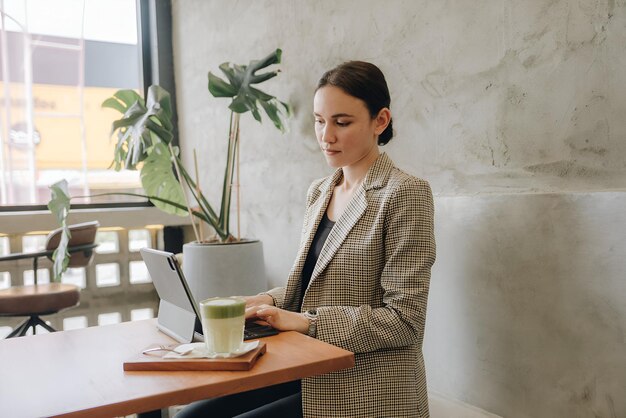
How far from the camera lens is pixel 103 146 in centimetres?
404

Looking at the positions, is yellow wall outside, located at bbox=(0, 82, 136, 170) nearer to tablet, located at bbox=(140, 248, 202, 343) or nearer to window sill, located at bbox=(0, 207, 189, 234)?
window sill, located at bbox=(0, 207, 189, 234)

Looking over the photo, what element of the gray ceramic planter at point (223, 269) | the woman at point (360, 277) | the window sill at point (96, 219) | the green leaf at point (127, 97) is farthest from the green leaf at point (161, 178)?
the woman at point (360, 277)

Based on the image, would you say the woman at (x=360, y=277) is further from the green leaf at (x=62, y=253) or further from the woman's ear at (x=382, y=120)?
the green leaf at (x=62, y=253)

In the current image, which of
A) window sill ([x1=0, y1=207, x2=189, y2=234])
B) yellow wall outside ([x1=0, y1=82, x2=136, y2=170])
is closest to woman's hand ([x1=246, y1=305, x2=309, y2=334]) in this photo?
window sill ([x1=0, y1=207, x2=189, y2=234])

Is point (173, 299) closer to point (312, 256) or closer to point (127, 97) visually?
point (312, 256)

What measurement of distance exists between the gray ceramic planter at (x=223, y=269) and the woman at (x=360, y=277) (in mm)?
1090

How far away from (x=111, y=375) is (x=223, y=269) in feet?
5.31

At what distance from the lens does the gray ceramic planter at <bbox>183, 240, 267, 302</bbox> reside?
103 inches

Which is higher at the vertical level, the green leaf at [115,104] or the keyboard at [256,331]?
the green leaf at [115,104]

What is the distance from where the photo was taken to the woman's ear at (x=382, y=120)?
1.51m

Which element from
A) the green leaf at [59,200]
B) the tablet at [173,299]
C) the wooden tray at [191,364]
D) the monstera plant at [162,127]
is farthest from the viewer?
the monstera plant at [162,127]

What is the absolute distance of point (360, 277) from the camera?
1.37 m

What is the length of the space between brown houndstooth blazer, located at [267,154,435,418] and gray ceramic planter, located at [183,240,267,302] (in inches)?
48.5

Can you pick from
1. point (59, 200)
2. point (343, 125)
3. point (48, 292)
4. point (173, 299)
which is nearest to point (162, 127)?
point (59, 200)
